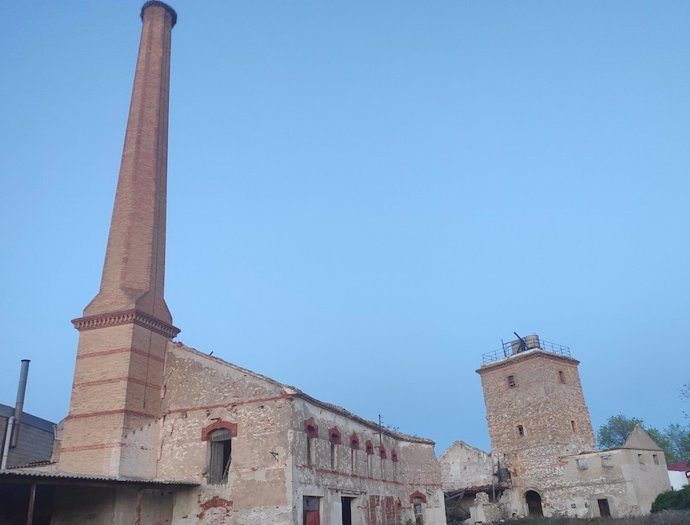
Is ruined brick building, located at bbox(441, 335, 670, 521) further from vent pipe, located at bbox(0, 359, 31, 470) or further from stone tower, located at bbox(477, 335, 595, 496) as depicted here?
vent pipe, located at bbox(0, 359, 31, 470)

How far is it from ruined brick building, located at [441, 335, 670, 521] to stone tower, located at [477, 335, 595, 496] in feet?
0.19

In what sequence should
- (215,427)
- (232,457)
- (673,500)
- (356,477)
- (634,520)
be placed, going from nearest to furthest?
(232,457)
(215,427)
(356,477)
(634,520)
(673,500)

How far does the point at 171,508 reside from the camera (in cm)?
1864

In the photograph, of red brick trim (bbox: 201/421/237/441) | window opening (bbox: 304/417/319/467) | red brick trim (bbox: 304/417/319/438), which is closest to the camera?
red brick trim (bbox: 201/421/237/441)

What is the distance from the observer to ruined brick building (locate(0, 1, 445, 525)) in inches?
694

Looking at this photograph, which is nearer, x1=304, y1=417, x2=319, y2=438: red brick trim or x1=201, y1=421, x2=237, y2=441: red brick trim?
x1=201, y1=421, x2=237, y2=441: red brick trim

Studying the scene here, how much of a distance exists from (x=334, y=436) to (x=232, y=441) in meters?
4.30

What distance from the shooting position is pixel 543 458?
3453 cm

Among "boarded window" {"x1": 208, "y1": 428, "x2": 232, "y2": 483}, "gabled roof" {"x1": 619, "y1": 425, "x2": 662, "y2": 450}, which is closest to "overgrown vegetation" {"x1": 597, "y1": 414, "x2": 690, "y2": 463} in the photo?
"gabled roof" {"x1": 619, "y1": 425, "x2": 662, "y2": 450}

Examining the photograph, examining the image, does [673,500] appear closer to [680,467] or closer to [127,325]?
[680,467]

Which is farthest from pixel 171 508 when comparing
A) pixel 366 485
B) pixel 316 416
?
pixel 366 485

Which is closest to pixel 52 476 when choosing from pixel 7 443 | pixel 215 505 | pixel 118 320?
pixel 215 505

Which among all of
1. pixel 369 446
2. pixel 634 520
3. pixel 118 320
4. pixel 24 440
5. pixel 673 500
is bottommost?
pixel 634 520

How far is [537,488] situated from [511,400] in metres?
5.49
